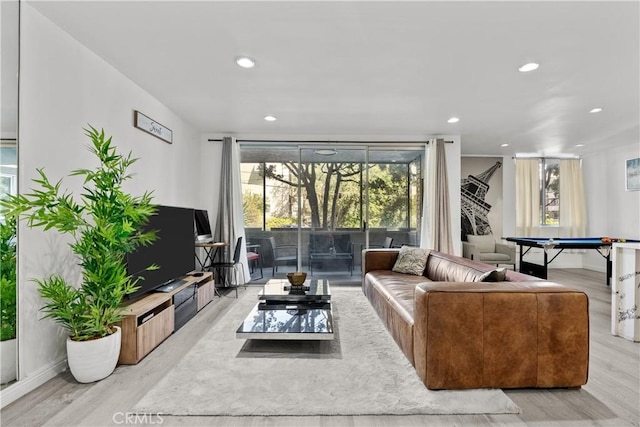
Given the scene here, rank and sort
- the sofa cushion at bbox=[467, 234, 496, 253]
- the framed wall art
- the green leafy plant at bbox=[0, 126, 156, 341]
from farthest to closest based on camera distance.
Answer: the sofa cushion at bbox=[467, 234, 496, 253] < the framed wall art < the green leafy plant at bbox=[0, 126, 156, 341]

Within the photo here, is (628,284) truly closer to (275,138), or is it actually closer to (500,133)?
(500,133)

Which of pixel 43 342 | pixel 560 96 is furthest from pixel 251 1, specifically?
pixel 560 96

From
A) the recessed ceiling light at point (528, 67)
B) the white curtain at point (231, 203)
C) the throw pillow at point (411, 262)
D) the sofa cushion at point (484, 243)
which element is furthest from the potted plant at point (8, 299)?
the sofa cushion at point (484, 243)

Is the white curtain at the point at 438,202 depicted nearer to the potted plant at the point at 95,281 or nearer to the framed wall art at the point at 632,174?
the framed wall art at the point at 632,174

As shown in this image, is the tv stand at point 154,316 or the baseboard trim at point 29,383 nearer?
the baseboard trim at point 29,383

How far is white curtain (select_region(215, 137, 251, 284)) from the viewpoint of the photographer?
5016 mm

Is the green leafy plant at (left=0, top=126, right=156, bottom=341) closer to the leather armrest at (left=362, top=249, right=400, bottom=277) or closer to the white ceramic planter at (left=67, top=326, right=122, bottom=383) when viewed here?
the white ceramic planter at (left=67, top=326, right=122, bottom=383)

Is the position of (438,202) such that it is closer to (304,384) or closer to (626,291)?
(626,291)

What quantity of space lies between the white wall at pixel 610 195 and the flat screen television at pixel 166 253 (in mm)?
7183

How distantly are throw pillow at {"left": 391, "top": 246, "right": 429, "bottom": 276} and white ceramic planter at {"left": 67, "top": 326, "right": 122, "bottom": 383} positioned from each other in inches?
123

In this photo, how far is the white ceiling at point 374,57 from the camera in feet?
6.88

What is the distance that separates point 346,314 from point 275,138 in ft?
10.3

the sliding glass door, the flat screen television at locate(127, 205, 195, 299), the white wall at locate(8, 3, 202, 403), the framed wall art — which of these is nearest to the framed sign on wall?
the white wall at locate(8, 3, 202, 403)

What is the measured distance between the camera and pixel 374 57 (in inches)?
105
